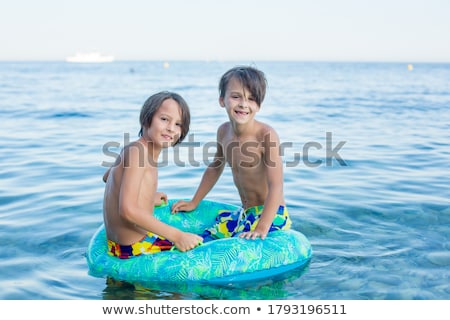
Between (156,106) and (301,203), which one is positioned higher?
(156,106)

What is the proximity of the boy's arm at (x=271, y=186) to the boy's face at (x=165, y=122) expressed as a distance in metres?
0.76

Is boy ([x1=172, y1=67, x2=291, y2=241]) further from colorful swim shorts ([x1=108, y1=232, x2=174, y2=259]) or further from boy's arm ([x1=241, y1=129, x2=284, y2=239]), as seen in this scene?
colorful swim shorts ([x1=108, y1=232, x2=174, y2=259])

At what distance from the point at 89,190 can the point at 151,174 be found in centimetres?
281

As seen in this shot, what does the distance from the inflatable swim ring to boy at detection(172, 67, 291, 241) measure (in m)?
0.13

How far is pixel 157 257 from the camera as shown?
3.70 m

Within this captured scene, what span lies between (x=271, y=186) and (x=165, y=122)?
35.7 inches

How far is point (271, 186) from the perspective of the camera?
3945 millimetres

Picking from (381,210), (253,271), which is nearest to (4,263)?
(253,271)

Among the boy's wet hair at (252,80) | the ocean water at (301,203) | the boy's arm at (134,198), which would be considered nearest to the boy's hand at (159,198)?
the ocean water at (301,203)

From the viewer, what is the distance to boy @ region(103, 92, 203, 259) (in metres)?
3.52

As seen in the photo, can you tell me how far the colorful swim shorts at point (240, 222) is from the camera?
13.6 ft

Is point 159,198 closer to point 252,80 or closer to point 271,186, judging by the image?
point 271,186
